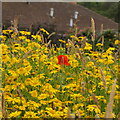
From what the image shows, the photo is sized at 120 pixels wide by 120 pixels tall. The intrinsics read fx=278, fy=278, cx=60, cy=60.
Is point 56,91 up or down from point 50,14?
down

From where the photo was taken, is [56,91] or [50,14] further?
[50,14]

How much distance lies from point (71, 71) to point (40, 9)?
17.2 m

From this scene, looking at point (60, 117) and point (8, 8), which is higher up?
point (8, 8)

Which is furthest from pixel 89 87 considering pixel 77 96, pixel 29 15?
pixel 29 15

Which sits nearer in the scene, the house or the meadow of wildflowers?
the meadow of wildflowers

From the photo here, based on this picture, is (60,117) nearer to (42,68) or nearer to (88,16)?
(42,68)

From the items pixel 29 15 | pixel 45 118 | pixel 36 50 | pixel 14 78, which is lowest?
pixel 45 118

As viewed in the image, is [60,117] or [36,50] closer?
[60,117]

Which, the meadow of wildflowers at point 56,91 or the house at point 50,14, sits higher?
the house at point 50,14

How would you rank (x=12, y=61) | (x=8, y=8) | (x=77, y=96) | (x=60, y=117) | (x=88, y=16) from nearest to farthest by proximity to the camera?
(x=60, y=117), (x=77, y=96), (x=12, y=61), (x=8, y=8), (x=88, y=16)

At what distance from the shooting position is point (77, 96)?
6.35 ft

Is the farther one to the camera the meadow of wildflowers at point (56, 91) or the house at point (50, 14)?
the house at point (50, 14)

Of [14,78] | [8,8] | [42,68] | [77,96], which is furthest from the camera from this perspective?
[8,8]

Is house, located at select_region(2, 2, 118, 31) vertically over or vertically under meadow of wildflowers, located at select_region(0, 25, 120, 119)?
over
